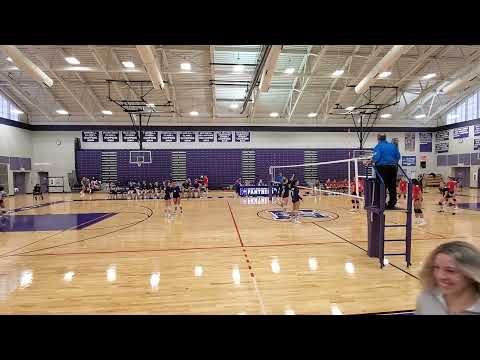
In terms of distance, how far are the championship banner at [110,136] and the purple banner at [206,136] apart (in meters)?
7.33

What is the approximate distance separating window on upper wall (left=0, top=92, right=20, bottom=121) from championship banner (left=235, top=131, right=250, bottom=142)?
18086 millimetres

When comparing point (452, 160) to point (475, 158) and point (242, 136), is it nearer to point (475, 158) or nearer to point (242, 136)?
point (475, 158)

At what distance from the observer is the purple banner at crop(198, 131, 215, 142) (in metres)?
26.8

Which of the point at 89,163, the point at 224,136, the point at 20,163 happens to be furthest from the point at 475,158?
the point at 20,163

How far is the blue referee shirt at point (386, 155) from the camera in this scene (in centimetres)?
579

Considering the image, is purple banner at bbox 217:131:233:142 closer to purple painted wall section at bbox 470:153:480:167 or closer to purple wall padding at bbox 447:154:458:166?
purple wall padding at bbox 447:154:458:166

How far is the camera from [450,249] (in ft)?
5.32

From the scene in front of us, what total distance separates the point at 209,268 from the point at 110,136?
2381cm

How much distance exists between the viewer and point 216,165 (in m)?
26.6

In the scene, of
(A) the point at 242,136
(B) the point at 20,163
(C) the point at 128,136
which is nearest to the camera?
(B) the point at 20,163

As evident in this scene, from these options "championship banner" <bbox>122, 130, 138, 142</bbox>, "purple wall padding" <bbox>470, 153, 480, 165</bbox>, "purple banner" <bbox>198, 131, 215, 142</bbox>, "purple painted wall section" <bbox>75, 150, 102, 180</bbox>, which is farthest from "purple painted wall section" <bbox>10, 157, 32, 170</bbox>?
"purple wall padding" <bbox>470, 153, 480, 165</bbox>

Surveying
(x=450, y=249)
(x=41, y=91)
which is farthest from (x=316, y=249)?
(x=41, y=91)
